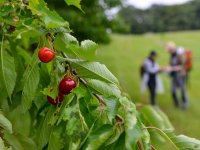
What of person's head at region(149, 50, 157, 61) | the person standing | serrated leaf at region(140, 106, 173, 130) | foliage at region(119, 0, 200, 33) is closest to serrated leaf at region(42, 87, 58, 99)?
serrated leaf at region(140, 106, 173, 130)

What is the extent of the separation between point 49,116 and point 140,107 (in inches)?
33.9

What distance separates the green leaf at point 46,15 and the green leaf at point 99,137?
445mm

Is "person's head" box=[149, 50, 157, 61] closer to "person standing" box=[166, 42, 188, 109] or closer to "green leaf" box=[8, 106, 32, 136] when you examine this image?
"person standing" box=[166, 42, 188, 109]

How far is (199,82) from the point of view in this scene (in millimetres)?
20156

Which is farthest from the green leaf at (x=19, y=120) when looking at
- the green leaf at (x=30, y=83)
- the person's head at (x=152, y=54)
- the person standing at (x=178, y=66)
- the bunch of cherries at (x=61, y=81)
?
the person standing at (x=178, y=66)

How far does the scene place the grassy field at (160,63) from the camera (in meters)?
11.9

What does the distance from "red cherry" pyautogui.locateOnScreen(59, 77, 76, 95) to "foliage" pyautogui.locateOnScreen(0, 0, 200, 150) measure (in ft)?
0.06

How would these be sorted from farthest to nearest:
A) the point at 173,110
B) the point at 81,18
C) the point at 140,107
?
1. the point at 173,110
2. the point at 81,18
3. the point at 140,107

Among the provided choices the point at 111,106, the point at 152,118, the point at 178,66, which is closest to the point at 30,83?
the point at 111,106

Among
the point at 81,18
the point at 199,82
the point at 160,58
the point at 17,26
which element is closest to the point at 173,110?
the point at 81,18

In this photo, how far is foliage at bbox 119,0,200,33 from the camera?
5594cm

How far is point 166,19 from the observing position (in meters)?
57.4

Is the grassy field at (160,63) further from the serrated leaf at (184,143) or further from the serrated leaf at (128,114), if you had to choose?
the serrated leaf at (128,114)

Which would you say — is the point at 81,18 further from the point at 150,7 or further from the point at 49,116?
the point at 150,7
